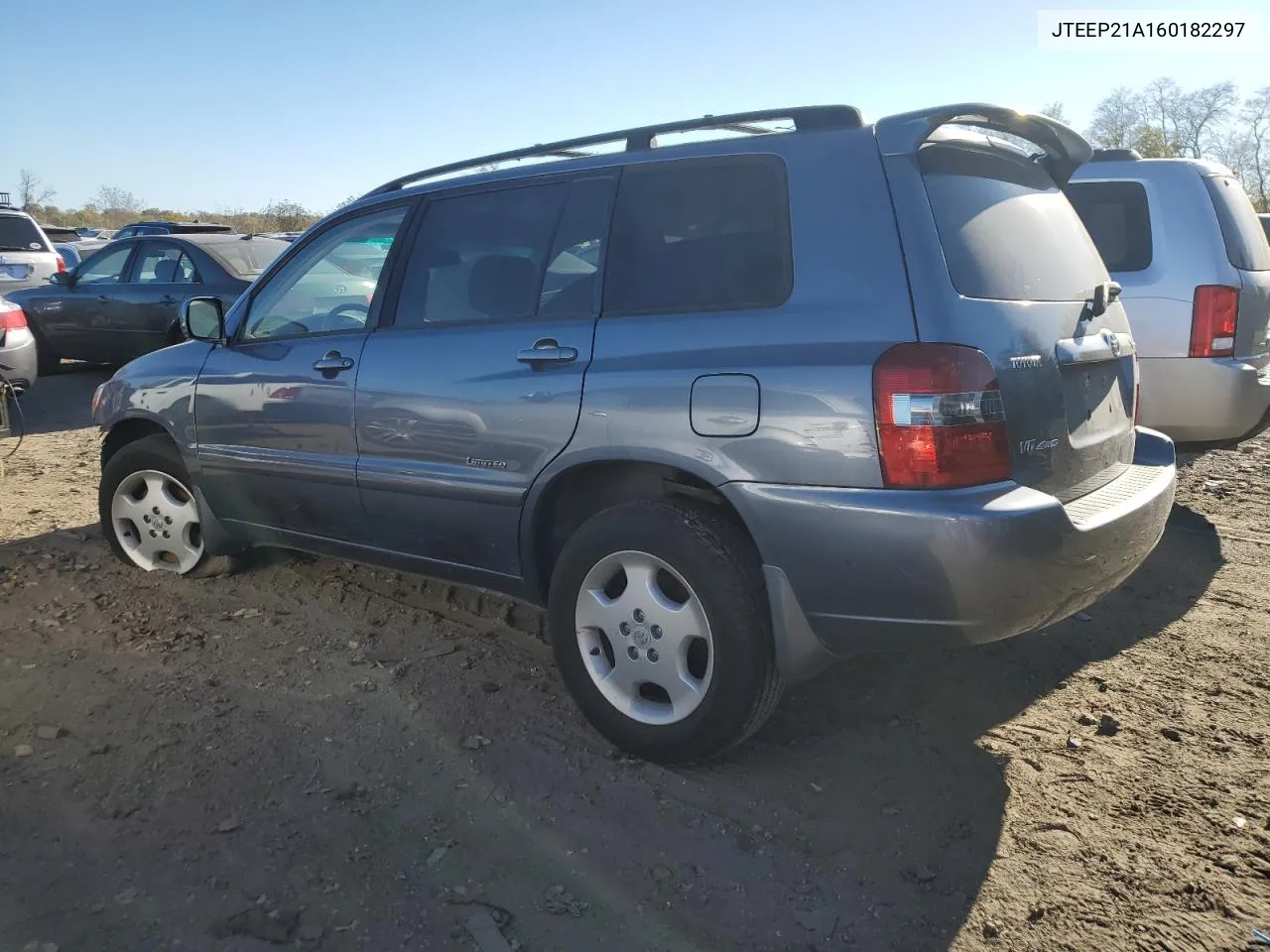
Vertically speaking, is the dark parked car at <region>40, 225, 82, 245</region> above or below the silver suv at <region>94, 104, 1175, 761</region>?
above

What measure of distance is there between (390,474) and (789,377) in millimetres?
1659

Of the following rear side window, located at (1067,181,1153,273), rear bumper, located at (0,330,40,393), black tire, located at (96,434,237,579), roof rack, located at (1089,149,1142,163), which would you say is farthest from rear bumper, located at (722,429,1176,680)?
rear bumper, located at (0,330,40,393)

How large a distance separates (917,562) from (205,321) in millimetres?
3312

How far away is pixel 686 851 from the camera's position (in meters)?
2.78

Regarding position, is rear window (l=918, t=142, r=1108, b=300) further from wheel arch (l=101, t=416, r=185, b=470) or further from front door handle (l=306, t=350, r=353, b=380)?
wheel arch (l=101, t=416, r=185, b=470)

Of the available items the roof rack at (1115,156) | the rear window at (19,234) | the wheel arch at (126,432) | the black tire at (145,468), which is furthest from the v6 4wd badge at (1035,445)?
the rear window at (19,234)

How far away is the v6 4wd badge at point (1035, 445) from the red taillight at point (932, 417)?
14cm

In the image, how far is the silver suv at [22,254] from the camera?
12658mm

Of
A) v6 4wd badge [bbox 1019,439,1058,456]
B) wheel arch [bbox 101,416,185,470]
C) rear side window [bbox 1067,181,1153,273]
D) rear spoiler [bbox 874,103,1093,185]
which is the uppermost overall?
rear spoiler [bbox 874,103,1093,185]

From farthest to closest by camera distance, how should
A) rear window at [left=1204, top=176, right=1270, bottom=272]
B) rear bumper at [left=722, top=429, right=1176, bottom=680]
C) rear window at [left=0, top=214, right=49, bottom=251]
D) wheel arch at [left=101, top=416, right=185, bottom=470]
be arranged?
rear window at [left=0, top=214, right=49, bottom=251] < rear window at [left=1204, top=176, right=1270, bottom=272] < wheel arch at [left=101, top=416, right=185, bottom=470] < rear bumper at [left=722, top=429, right=1176, bottom=680]

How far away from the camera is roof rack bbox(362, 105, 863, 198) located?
3.05m

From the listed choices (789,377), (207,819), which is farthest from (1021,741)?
(207,819)

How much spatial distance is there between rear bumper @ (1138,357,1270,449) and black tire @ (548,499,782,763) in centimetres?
333

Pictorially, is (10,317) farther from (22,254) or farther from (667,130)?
(667,130)
